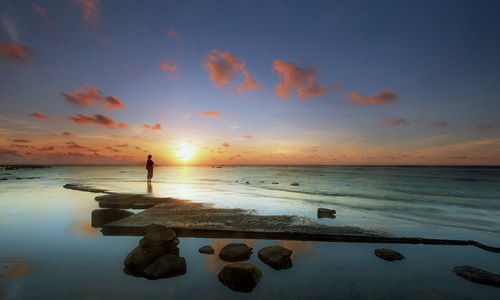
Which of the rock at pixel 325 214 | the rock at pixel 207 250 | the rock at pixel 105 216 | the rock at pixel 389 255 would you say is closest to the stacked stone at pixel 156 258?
the rock at pixel 207 250

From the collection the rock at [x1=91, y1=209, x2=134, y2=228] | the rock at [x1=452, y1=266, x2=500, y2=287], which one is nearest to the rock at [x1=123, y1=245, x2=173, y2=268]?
the rock at [x1=91, y1=209, x2=134, y2=228]

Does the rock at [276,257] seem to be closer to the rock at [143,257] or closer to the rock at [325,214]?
the rock at [143,257]

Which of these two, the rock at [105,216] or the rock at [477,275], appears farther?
the rock at [105,216]

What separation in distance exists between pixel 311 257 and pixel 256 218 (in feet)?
15.9

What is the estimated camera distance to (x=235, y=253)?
7871 millimetres

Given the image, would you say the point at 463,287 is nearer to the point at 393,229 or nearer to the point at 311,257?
the point at 311,257

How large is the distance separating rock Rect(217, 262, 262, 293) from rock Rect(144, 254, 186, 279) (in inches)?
47.4

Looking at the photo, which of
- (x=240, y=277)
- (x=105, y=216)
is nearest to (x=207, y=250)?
(x=240, y=277)

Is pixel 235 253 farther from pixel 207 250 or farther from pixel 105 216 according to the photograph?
pixel 105 216

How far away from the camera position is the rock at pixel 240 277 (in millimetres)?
6176

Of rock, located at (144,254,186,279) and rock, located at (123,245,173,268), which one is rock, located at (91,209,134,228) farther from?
rock, located at (144,254,186,279)

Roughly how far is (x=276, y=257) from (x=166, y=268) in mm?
3143

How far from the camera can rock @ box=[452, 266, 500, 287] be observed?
634cm

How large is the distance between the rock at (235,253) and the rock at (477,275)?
600 cm
